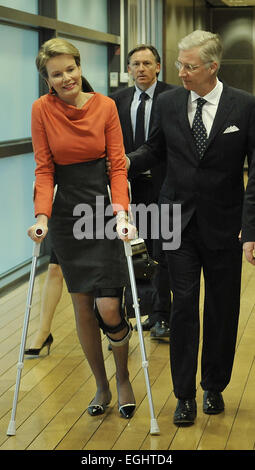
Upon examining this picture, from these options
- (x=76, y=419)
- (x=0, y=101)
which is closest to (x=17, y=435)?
(x=76, y=419)

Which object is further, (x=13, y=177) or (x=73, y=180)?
(x=13, y=177)

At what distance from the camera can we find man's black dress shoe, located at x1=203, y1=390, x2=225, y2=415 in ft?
12.9

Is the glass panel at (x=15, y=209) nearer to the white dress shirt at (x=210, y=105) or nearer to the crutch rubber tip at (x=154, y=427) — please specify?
the white dress shirt at (x=210, y=105)

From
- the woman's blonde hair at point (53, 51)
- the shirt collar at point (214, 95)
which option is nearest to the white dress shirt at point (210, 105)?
the shirt collar at point (214, 95)

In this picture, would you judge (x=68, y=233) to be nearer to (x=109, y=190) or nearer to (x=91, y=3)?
(x=109, y=190)

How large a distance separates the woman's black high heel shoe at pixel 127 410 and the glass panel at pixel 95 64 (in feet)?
19.5

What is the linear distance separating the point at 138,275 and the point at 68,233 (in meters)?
0.75

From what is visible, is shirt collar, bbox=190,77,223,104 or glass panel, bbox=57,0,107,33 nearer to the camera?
shirt collar, bbox=190,77,223,104

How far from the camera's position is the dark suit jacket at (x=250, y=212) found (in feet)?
11.5

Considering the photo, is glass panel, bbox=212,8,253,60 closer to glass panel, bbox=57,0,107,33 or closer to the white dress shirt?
glass panel, bbox=57,0,107,33

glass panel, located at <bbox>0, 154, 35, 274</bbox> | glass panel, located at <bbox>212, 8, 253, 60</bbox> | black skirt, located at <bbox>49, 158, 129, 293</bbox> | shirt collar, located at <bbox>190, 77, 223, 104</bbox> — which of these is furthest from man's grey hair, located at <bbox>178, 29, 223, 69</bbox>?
glass panel, located at <bbox>212, 8, 253, 60</bbox>

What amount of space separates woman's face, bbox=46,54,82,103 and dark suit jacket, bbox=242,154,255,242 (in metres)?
0.86

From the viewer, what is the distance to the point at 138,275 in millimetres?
4359

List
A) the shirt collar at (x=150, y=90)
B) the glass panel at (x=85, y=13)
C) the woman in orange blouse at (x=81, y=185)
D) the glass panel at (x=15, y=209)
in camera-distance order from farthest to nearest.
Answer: the glass panel at (x=85, y=13) < the glass panel at (x=15, y=209) < the shirt collar at (x=150, y=90) < the woman in orange blouse at (x=81, y=185)
